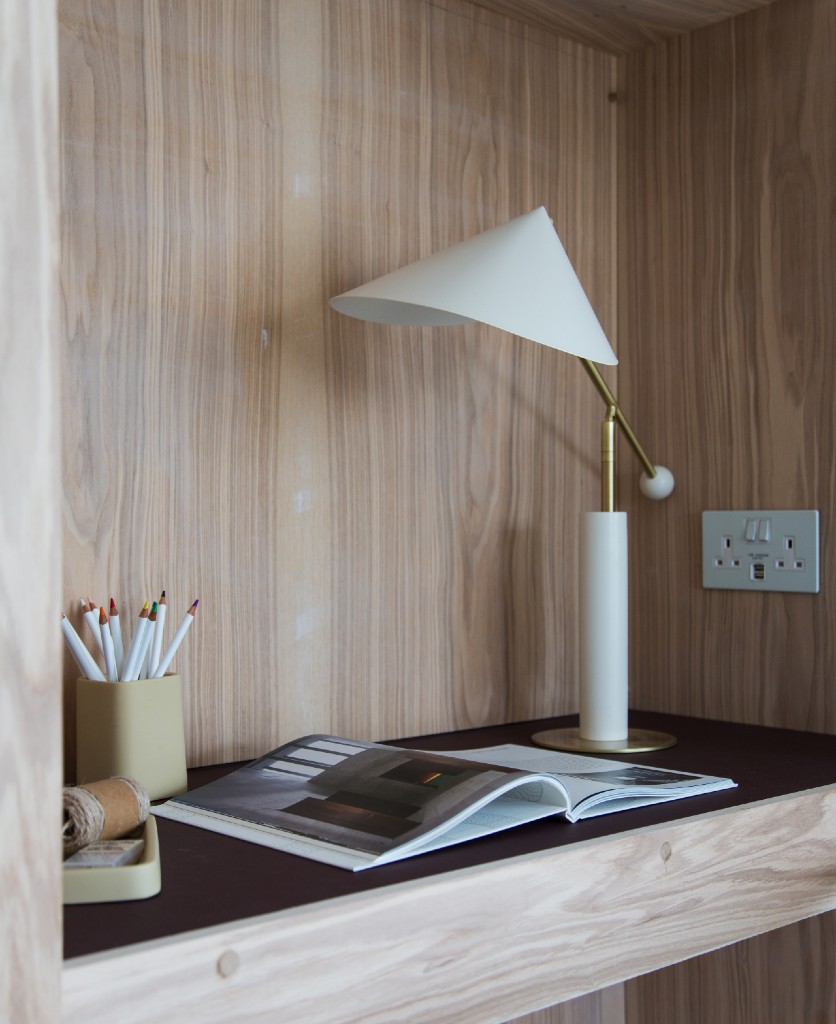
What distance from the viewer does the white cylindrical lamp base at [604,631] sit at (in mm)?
1205

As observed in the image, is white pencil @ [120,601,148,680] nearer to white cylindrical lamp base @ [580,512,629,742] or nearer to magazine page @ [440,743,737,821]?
magazine page @ [440,743,737,821]

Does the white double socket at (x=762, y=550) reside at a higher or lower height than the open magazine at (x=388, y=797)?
higher

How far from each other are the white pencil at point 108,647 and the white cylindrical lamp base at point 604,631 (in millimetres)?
494

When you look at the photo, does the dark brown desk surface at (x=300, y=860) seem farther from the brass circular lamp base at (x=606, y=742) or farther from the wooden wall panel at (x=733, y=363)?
the wooden wall panel at (x=733, y=363)

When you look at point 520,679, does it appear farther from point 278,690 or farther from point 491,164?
point 491,164

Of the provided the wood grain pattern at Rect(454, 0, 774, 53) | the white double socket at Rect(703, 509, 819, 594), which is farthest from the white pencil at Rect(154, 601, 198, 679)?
the wood grain pattern at Rect(454, 0, 774, 53)

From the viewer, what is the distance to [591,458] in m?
1.47

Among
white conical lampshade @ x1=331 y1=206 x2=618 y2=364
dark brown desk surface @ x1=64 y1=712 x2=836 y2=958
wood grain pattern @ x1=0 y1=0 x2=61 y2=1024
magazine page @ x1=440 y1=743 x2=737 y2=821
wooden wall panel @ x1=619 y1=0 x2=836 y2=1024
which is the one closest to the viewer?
wood grain pattern @ x1=0 y1=0 x2=61 y2=1024

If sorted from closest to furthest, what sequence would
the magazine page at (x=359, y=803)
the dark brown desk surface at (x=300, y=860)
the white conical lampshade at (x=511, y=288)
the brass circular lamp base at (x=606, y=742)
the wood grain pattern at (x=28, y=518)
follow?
1. the wood grain pattern at (x=28, y=518)
2. the dark brown desk surface at (x=300, y=860)
3. the magazine page at (x=359, y=803)
4. the white conical lampshade at (x=511, y=288)
5. the brass circular lamp base at (x=606, y=742)

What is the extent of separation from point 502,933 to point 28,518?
42 centimetres

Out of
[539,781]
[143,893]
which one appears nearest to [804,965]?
[539,781]

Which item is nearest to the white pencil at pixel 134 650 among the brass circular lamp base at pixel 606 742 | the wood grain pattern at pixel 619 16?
the brass circular lamp base at pixel 606 742

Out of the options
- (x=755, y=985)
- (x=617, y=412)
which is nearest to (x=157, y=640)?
(x=617, y=412)

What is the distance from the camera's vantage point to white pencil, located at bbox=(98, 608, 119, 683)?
97cm
